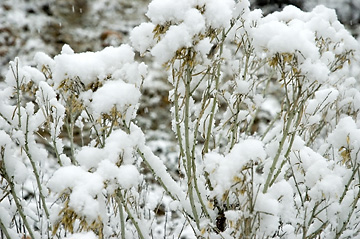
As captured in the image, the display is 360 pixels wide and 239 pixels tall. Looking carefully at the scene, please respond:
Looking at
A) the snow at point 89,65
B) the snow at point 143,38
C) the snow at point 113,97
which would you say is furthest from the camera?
the snow at point 143,38

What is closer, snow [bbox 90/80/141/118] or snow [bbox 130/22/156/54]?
snow [bbox 90/80/141/118]

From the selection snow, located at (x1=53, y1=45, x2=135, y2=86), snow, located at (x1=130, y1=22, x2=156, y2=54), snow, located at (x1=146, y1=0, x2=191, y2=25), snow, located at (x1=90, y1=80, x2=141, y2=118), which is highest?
snow, located at (x1=130, y1=22, x2=156, y2=54)

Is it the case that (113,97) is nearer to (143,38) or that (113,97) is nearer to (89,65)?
(89,65)

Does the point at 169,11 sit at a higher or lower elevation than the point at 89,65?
higher

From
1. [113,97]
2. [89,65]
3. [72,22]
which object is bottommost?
[113,97]

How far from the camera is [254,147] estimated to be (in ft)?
4.89

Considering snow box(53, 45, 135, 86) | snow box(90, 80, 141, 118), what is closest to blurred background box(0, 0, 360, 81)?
snow box(53, 45, 135, 86)

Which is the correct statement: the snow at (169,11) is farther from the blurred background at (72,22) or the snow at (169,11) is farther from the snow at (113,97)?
the blurred background at (72,22)

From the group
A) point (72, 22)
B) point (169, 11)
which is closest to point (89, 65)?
point (169, 11)

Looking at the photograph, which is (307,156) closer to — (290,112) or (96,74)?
(290,112)

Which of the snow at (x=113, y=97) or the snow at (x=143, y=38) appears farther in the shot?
the snow at (x=143, y=38)

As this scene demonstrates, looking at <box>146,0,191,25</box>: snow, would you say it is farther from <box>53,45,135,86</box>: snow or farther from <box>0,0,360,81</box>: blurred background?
<box>0,0,360,81</box>: blurred background

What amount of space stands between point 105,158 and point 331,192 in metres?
1.19

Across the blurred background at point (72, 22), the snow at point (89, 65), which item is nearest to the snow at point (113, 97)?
the snow at point (89, 65)
